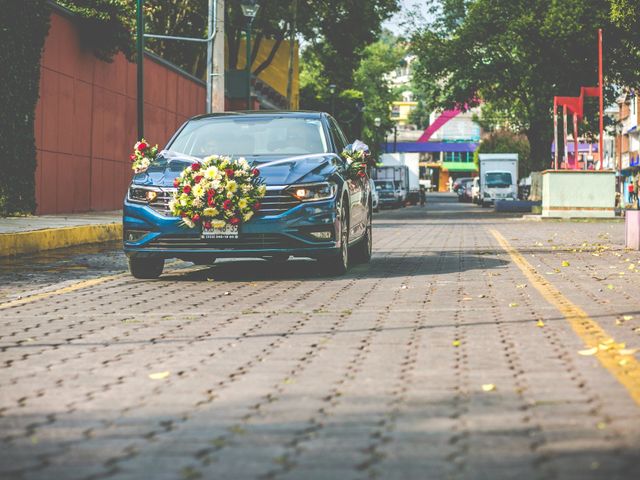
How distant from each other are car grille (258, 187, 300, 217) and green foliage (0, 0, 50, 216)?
11812 millimetres

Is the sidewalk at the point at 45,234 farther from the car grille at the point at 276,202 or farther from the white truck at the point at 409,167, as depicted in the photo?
the white truck at the point at 409,167

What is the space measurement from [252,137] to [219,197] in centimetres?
163

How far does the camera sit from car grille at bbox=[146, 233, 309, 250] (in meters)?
11.4

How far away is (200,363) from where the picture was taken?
6469 millimetres

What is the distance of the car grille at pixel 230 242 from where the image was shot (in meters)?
11.4

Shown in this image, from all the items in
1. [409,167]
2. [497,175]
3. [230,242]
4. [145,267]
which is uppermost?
[409,167]

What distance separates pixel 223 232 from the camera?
448 inches

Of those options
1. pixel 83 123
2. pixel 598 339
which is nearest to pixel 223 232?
pixel 598 339

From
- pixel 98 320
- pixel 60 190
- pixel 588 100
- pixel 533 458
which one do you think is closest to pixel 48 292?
pixel 98 320

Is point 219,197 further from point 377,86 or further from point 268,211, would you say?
point 377,86

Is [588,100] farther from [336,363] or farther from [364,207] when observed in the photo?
[336,363]

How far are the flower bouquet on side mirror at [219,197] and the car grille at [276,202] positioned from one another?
0.07m

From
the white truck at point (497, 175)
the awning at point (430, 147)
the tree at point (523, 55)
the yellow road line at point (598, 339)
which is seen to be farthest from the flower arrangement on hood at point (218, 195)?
the awning at point (430, 147)

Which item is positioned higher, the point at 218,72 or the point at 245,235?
the point at 218,72
